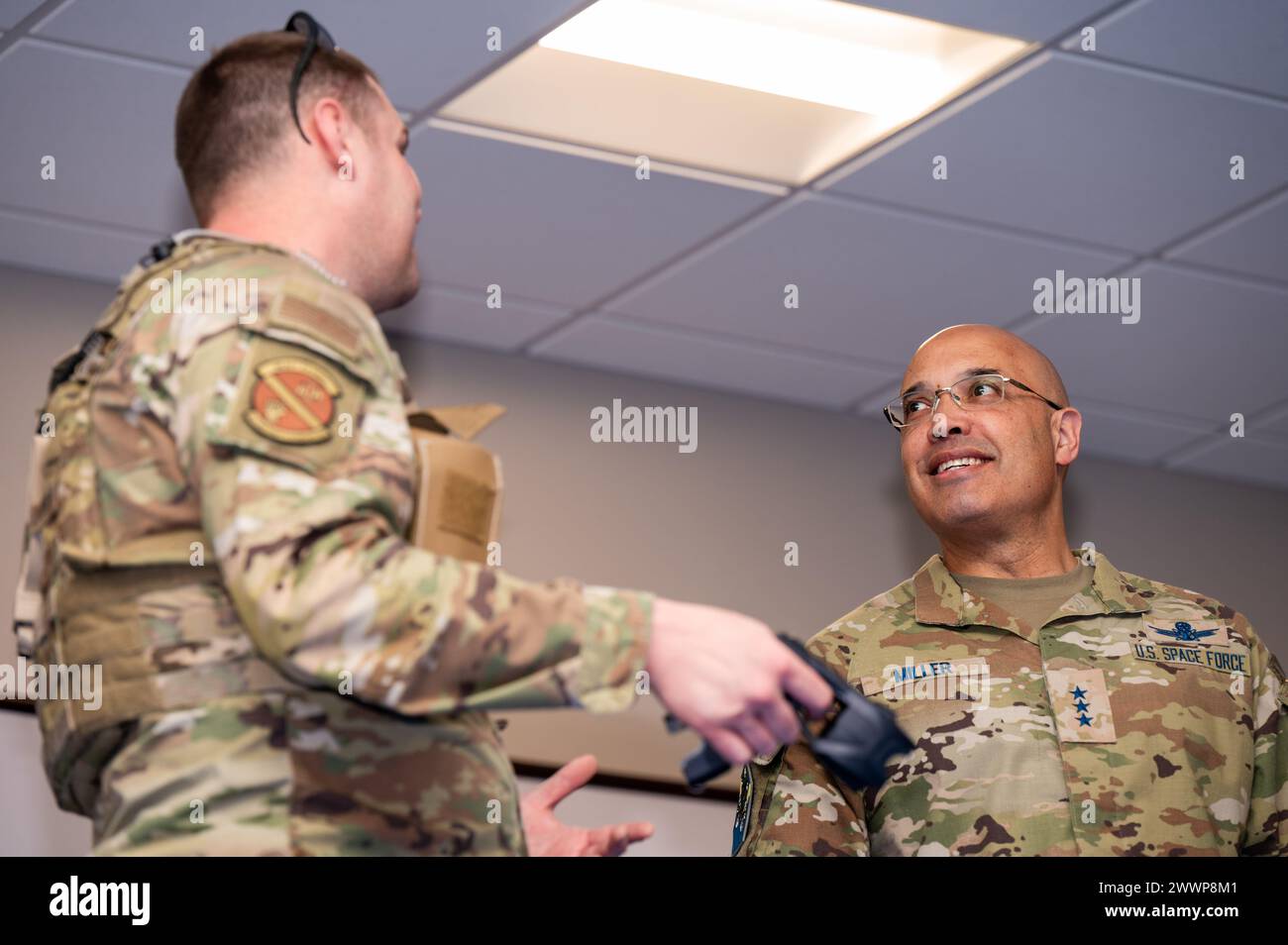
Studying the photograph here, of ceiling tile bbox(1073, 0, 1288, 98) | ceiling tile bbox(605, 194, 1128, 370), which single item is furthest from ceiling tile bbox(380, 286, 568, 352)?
ceiling tile bbox(1073, 0, 1288, 98)

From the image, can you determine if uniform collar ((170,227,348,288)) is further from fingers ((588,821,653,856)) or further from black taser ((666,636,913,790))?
fingers ((588,821,653,856))

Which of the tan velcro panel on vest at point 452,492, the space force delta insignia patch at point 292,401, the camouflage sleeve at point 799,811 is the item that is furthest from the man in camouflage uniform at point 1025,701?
the space force delta insignia patch at point 292,401

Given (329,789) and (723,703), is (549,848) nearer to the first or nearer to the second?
(329,789)

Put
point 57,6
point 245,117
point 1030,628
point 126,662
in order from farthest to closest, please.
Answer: point 57,6 < point 1030,628 < point 245,117 < point 126,662

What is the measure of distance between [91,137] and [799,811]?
223 centimetres

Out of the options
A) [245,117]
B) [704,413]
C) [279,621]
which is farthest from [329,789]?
[704,413]

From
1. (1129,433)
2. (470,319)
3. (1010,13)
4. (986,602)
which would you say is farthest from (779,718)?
(1129,433)

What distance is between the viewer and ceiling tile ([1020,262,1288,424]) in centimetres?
409

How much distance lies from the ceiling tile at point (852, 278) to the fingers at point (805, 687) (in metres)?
2.51

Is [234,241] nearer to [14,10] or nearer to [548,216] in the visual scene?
[14,10]

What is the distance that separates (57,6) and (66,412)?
1.90 m

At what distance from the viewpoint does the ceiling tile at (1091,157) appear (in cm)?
327

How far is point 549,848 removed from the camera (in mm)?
1806

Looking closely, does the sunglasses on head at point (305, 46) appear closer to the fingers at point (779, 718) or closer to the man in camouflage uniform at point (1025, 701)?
the fingers at point (779, 718)
